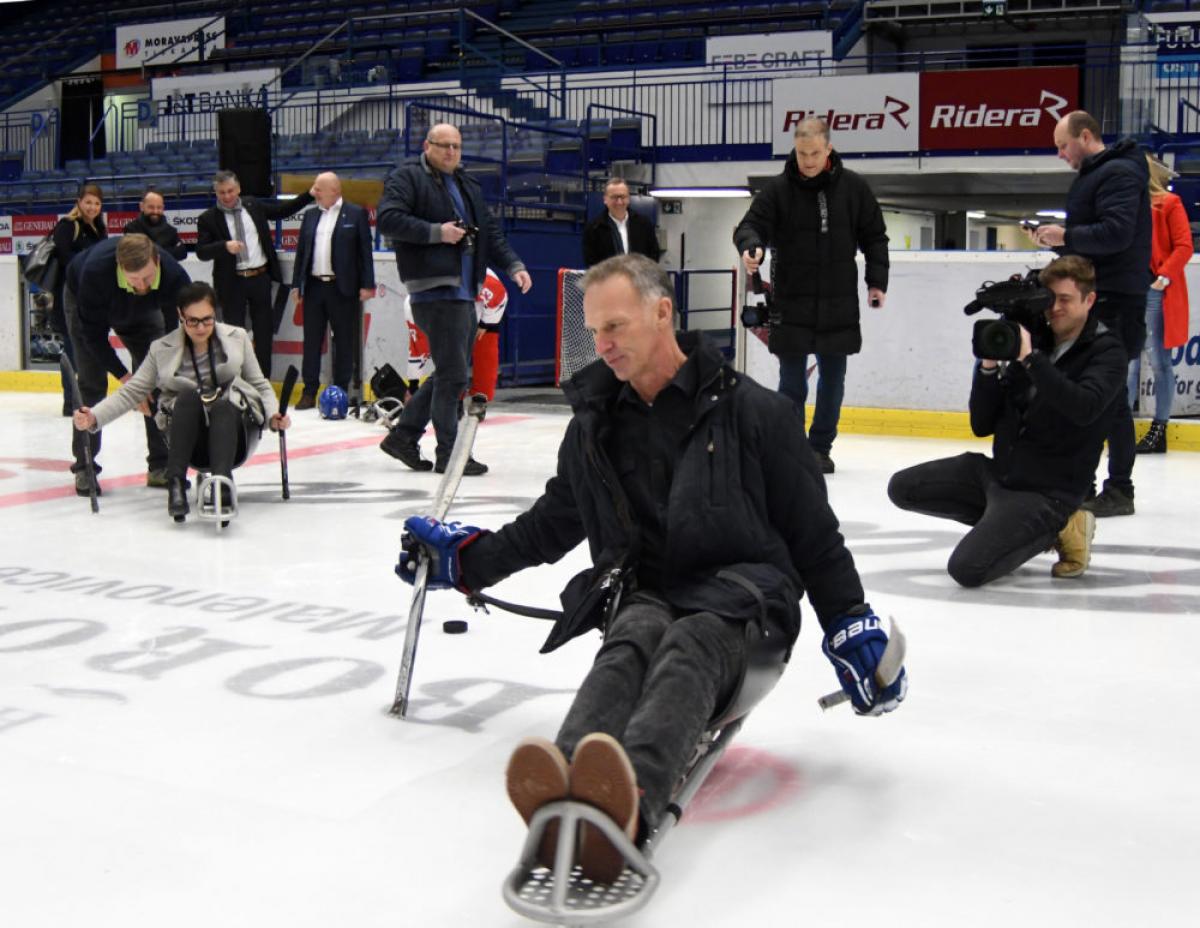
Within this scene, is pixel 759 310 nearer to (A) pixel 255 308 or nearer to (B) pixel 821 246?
(B) pixel 821 246

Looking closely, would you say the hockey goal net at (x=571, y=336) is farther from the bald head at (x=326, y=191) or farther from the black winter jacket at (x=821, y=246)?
the black winter jacket at (x=821, y=246)

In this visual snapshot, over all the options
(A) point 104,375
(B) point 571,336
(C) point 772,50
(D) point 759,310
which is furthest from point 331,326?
(C) point 772,50

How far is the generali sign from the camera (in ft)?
53.3

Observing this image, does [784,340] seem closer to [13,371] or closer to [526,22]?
[13,371]

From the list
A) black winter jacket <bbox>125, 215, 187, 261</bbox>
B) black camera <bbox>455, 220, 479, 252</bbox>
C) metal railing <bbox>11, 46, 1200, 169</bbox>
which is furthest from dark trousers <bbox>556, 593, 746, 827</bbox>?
metal railing <bbox>11, 46, 1200, 169</bbox>

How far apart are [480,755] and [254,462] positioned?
5206 mm

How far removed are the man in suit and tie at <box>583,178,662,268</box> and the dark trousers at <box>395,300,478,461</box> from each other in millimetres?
3144

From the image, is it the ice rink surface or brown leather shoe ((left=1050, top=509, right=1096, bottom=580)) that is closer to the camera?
the ice rink surface

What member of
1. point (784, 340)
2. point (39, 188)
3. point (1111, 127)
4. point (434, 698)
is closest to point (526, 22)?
point (39, 188)

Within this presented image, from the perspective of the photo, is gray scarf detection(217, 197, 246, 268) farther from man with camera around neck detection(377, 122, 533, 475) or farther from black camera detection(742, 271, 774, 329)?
black camera detection(742, 271, 774, 329)

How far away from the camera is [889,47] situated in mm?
21000

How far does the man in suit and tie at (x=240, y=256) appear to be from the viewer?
36.9ft

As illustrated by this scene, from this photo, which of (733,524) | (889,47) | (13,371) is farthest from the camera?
(889,47)

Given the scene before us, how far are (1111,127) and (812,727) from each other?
14845 mm
